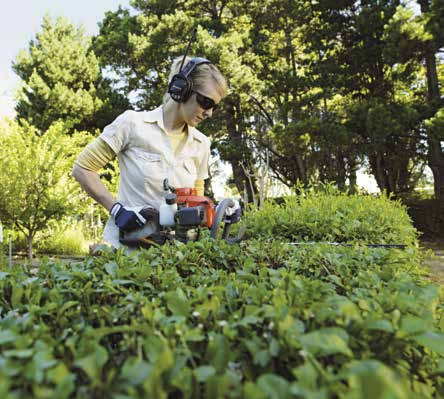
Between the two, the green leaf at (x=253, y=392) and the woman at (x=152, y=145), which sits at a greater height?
the woman at (x=152, y=145)

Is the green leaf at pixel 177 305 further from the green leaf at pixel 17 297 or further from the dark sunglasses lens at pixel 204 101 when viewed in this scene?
the dark sunglasses lens at pixel 204 101

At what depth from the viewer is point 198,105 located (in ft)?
8.13

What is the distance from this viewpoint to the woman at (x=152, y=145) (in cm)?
244

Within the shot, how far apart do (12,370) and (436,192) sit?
1500 cm

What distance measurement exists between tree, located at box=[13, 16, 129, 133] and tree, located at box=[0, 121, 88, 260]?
880 cm

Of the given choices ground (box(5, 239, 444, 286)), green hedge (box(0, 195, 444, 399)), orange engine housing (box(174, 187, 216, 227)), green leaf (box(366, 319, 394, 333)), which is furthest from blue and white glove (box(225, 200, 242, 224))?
ground (box(5, 239, 444, 286))

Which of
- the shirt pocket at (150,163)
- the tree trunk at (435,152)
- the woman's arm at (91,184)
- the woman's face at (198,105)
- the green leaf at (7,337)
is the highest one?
the tree trunk at (435,152)

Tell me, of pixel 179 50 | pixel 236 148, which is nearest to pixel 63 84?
pixel 179 50

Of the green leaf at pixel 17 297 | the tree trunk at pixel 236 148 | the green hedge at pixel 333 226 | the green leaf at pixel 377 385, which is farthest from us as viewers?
the tree trunk at pixel 236 148

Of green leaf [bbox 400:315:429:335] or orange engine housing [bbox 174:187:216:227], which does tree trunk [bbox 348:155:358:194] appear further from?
green leaf [bbox 400:315:429:335]

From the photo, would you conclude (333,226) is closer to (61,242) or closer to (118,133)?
(118,133)

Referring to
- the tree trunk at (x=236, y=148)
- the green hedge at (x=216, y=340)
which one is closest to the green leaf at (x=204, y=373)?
the green hedge at (x=216, y=340)

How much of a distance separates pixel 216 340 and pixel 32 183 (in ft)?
34.2

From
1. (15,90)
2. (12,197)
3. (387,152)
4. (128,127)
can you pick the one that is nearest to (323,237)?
(128,127)
